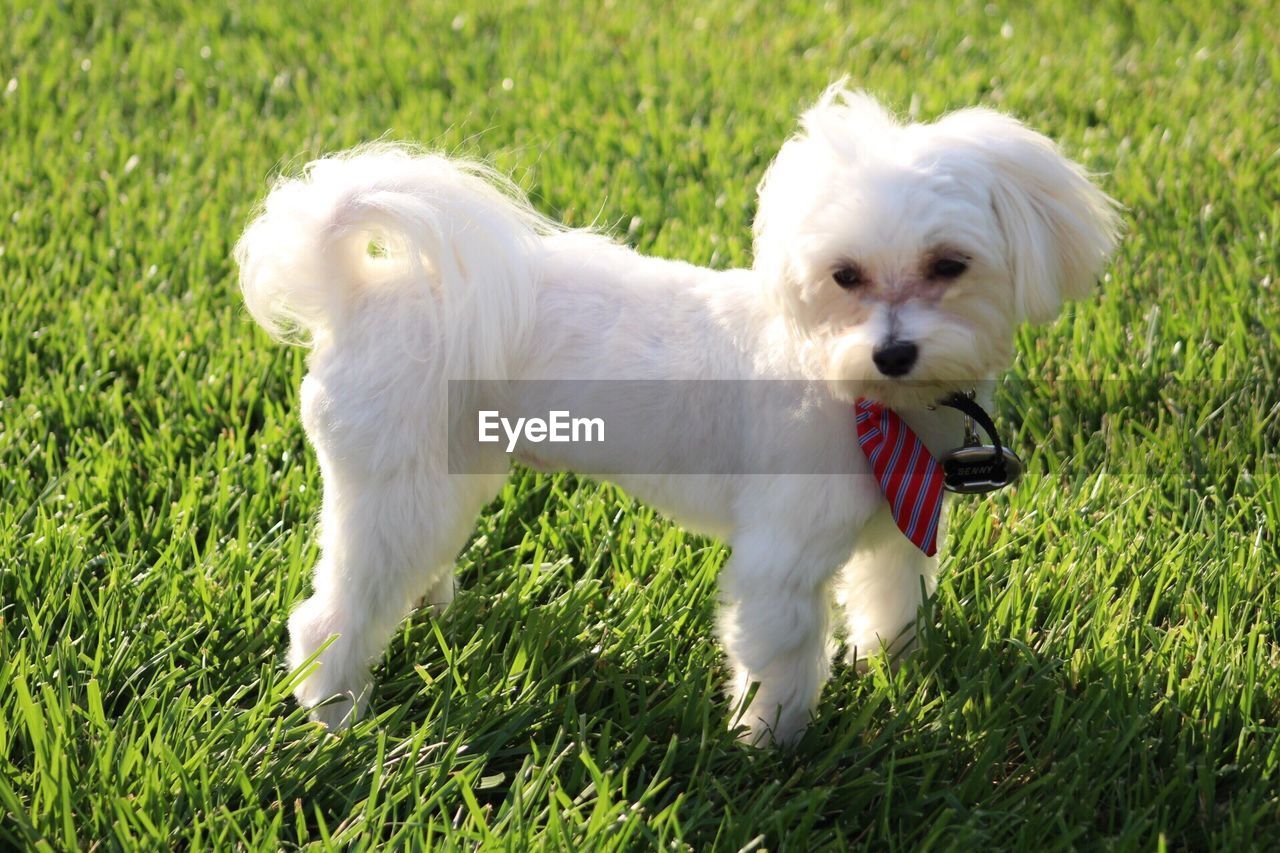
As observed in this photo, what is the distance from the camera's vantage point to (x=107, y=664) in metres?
→ 2.63

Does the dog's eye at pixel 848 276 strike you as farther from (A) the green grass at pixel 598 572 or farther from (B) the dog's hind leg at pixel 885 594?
(A) the green grass at pixel 598 572

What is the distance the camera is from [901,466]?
2.38m

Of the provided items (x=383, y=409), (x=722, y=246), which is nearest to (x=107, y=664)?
(x=383, y=409)

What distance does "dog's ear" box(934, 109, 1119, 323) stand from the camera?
7.39 ft

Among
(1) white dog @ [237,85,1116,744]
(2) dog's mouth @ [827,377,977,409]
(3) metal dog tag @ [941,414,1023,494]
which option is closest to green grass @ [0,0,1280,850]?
(1) white dog @ [237,85,1116,744]

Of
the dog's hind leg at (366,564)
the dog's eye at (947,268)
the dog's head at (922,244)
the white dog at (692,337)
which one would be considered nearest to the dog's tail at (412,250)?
the white dog at (692,337)

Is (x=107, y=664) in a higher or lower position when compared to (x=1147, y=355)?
lower

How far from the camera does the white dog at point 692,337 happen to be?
2.25m

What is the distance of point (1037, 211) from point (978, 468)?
54 cm

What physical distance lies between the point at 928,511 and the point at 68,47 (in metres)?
5.36

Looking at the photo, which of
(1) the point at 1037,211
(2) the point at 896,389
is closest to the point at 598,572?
(2) the point at 896,389

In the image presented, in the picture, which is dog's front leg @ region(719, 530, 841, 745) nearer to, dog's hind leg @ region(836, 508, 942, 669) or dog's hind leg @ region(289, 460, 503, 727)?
dog's hind leg @ region(836, 508, 942, 669)

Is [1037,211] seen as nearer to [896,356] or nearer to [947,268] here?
[947,268]

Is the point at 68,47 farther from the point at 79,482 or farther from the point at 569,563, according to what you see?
the point at 569,563
